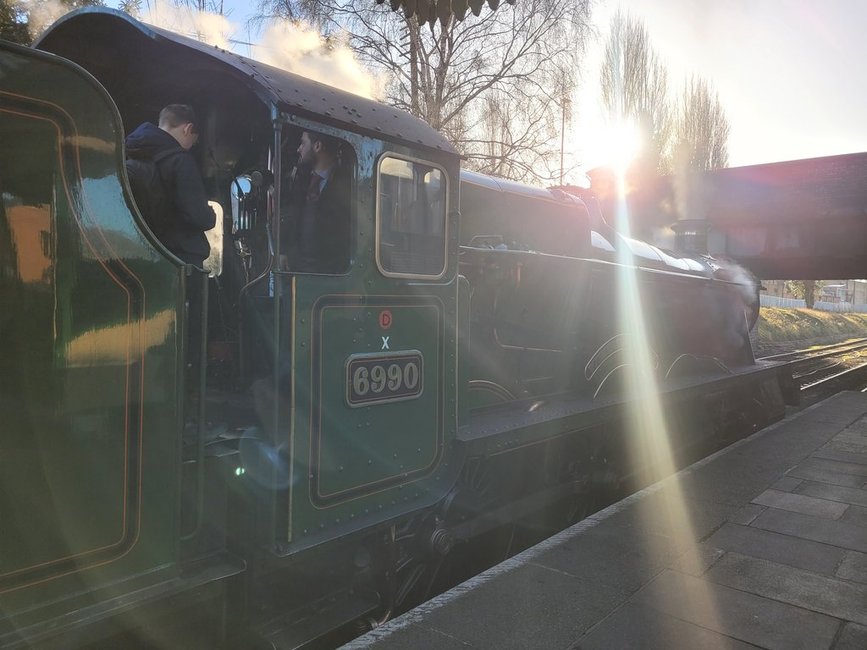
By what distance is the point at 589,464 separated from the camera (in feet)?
17.1

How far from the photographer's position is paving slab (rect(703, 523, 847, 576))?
358 cm

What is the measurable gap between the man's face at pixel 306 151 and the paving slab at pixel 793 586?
3.07 m

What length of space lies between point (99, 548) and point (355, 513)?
3.87 ft

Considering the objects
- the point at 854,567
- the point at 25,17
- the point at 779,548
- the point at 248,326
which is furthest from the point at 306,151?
the point at 25,17

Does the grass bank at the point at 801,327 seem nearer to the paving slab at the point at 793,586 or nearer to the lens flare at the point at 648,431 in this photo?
the lens flare at the point at 648,431

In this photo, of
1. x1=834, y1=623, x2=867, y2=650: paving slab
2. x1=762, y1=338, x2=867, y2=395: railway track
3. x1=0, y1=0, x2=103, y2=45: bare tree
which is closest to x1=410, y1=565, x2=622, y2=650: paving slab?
x1=834, y1=623, x2=867, y2=650: paving slab

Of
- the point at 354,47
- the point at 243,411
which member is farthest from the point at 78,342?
the point at 354,47

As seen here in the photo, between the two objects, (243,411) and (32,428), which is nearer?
(32,428)

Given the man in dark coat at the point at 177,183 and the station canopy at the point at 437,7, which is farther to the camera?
the station canopy at the point at 437,7

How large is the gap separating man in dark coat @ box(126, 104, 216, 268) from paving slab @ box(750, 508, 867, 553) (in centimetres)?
400

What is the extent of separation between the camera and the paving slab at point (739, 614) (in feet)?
9.07

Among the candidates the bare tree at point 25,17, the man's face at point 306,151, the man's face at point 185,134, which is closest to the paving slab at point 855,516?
the man's face at point 306,151

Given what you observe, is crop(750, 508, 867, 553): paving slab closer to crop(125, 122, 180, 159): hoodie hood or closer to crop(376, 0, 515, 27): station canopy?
crop(376, 0, 515, 27): station canopy

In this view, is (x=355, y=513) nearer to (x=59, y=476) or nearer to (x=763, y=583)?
(x=59, y=476)
